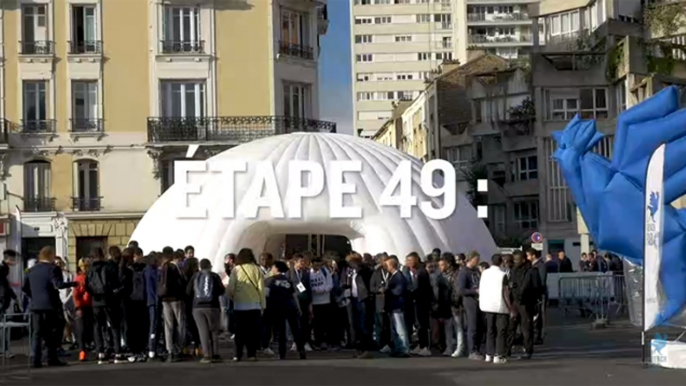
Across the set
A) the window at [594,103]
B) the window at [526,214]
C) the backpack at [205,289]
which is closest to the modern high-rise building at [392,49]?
the window at [526,214]

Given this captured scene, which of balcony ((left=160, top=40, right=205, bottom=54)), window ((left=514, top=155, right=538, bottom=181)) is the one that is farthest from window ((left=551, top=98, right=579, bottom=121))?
balcony ((left=160, top=40, right=205, bottom=54))

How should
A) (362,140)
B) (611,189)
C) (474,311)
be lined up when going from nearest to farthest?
(474,311), (611,189), (362,140)

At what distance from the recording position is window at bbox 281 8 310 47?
4600 centimetres

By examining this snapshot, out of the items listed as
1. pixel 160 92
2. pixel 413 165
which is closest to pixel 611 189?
pixel 413 165

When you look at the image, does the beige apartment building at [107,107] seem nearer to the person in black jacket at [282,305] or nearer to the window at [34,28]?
the window at [34,28]

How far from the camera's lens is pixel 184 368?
1839 centimetres

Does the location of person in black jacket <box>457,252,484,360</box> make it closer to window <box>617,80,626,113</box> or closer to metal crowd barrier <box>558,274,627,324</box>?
metal crowd barrier <box>558,274,627,324</box>

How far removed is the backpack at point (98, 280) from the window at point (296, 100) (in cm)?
2672

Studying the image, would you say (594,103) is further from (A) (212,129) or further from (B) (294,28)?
(A) (212,129)

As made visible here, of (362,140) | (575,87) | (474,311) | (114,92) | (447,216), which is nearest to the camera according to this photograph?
(474,311)

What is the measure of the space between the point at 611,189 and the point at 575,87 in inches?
1345

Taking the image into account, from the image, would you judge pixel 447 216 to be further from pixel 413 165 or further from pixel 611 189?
pixel 611 189

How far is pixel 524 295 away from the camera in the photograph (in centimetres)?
1920

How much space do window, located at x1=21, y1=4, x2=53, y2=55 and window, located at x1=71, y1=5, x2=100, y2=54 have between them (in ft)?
3.15
